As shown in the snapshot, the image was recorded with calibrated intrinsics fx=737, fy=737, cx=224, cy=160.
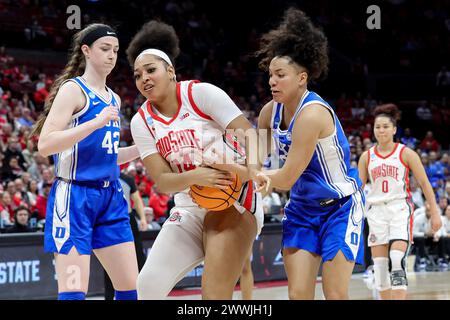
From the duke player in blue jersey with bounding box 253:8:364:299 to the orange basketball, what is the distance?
8.2 inches

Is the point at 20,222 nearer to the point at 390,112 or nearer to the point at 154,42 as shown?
the point at 390,112

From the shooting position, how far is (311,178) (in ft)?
14.0

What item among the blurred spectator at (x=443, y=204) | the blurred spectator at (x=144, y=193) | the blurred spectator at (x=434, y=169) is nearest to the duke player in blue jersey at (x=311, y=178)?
the blurred spectator at (x=144, y=193)

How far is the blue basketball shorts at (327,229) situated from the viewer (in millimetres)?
4219

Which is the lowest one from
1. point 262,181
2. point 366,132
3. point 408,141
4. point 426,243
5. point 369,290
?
point 369,290

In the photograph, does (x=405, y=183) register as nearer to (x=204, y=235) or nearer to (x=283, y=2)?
(x=204, y=235)

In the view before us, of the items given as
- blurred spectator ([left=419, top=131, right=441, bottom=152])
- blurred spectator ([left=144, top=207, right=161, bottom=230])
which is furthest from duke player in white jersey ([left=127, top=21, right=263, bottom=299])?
blurred spectator ([left=419, top=131, right=441, bottom=152])

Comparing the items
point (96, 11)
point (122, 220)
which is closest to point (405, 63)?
point (96, 11)

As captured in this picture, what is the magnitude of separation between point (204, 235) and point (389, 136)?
140 inches

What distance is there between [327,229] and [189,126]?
100 centimetres

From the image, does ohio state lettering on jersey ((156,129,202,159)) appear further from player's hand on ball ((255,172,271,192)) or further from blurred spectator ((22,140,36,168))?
blurred spectator ((22,140,36,168))

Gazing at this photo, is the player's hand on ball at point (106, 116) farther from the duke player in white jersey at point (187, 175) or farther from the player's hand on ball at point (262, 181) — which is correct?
the player's hand on ball at point (262, 181)

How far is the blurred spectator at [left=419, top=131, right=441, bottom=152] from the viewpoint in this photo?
1908 centimetres

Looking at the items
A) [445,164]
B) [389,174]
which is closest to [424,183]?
[389,174]
